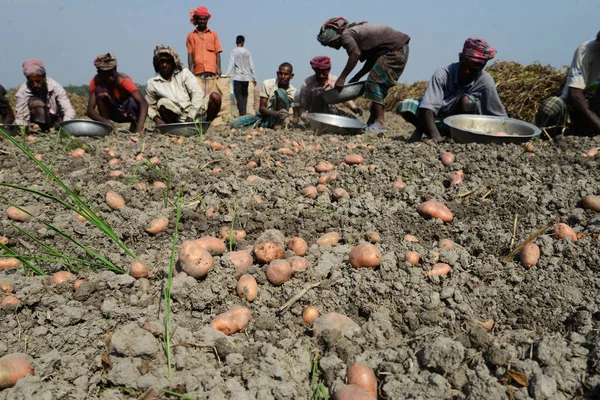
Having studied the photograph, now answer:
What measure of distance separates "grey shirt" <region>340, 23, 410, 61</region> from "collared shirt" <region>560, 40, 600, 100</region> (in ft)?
5.89

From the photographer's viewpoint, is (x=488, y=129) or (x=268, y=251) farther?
(x=488, y=129)

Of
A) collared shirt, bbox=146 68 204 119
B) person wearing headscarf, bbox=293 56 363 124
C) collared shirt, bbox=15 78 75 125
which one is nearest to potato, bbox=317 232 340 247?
collared shirt, bbox=146 68 204 119

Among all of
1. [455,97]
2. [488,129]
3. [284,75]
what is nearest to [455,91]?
[455,97]

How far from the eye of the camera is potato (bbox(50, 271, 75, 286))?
1504 millimetres

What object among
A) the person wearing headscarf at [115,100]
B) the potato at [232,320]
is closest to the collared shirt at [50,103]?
the person wearing headscarf at [115,100]

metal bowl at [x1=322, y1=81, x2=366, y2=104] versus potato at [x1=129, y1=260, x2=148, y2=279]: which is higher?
metal bowl at [x1=322, y1=81, x2=366, y2=104]

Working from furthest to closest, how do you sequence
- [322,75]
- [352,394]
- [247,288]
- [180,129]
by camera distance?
[322,75], [180,129], [247,288], [352,394]

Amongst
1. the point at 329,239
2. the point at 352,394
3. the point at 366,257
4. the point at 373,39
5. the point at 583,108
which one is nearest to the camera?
the point at 352,394

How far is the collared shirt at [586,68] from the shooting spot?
146 inches

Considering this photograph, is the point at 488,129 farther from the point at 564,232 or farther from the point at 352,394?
the point at 352,394

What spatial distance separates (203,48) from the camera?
245 inches

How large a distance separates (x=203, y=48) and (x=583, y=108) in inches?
200

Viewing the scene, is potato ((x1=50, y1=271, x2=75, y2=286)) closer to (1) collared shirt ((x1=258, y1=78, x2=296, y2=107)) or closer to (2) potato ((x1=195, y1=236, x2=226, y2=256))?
(2) potato ((x1=195, y1=236, x2=226, y2=256))

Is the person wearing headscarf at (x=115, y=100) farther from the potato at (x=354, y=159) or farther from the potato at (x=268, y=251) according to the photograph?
the potato at (x=268, y=251)
